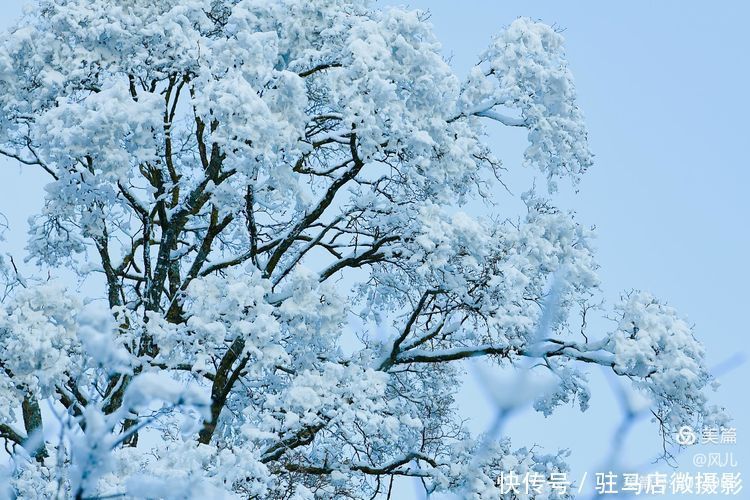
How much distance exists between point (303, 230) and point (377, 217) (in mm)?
1562

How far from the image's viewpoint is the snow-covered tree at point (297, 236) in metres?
10.8

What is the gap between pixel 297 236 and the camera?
14.3 m

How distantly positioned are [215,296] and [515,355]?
395 centimetres

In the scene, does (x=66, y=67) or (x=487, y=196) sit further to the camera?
(x=487, y=196)

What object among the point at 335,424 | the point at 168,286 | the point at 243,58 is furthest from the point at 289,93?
the point at 168,286

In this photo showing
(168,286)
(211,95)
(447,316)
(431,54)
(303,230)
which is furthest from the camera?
(168,286)

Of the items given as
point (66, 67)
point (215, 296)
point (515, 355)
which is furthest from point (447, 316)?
point (66, 67)

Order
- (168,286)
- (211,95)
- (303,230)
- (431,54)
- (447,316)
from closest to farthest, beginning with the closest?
(211,95) < (431,54) < (447,316) < (303,230) < (168,286)

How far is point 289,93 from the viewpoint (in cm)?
1099

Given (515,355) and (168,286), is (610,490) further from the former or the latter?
(168,286)

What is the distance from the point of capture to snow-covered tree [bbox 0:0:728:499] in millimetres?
10789

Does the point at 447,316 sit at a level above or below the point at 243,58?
below

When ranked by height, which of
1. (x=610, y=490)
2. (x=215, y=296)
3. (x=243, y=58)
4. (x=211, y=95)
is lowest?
(x=610, y=490)

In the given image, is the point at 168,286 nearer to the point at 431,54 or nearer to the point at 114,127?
the point at 114,127
